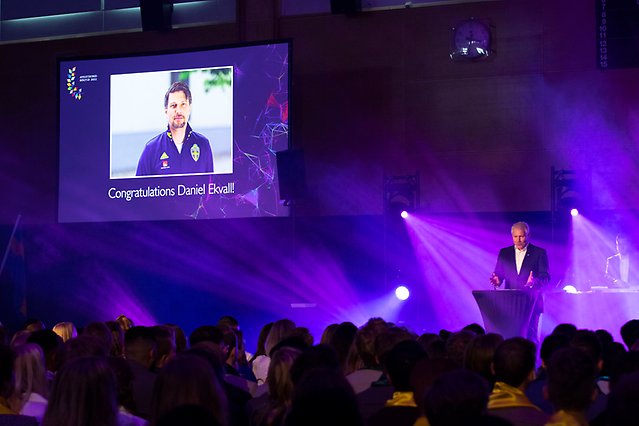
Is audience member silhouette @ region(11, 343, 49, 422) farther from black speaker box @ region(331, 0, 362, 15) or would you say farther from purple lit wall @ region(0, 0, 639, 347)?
black speaker box @ region(331, 0, 362, 15)

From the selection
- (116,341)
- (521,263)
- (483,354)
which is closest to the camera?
(483,354)

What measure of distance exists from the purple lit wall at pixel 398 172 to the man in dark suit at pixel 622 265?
12 cm

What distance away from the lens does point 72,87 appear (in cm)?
1227

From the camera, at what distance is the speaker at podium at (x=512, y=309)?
7.39 meters

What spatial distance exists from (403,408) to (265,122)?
8.22 meters

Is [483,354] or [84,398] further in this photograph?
[483,354]

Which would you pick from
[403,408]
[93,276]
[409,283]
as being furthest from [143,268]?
[403,408]

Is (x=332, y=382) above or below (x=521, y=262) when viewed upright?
below

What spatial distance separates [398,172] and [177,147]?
9.33ft

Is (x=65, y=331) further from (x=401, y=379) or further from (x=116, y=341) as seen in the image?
(x=401, y=379)

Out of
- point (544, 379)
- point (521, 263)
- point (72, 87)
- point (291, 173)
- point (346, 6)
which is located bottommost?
point (544, 379)

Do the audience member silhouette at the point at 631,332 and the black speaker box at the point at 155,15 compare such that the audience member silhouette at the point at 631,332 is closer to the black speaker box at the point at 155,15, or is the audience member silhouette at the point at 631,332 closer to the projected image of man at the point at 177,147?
the projected image of man at the point at 177,147

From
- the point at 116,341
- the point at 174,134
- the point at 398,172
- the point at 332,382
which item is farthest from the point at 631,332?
the point at 174,134

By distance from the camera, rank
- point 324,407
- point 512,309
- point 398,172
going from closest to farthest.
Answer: point 324,407 < point 512,309 < point 398,172
